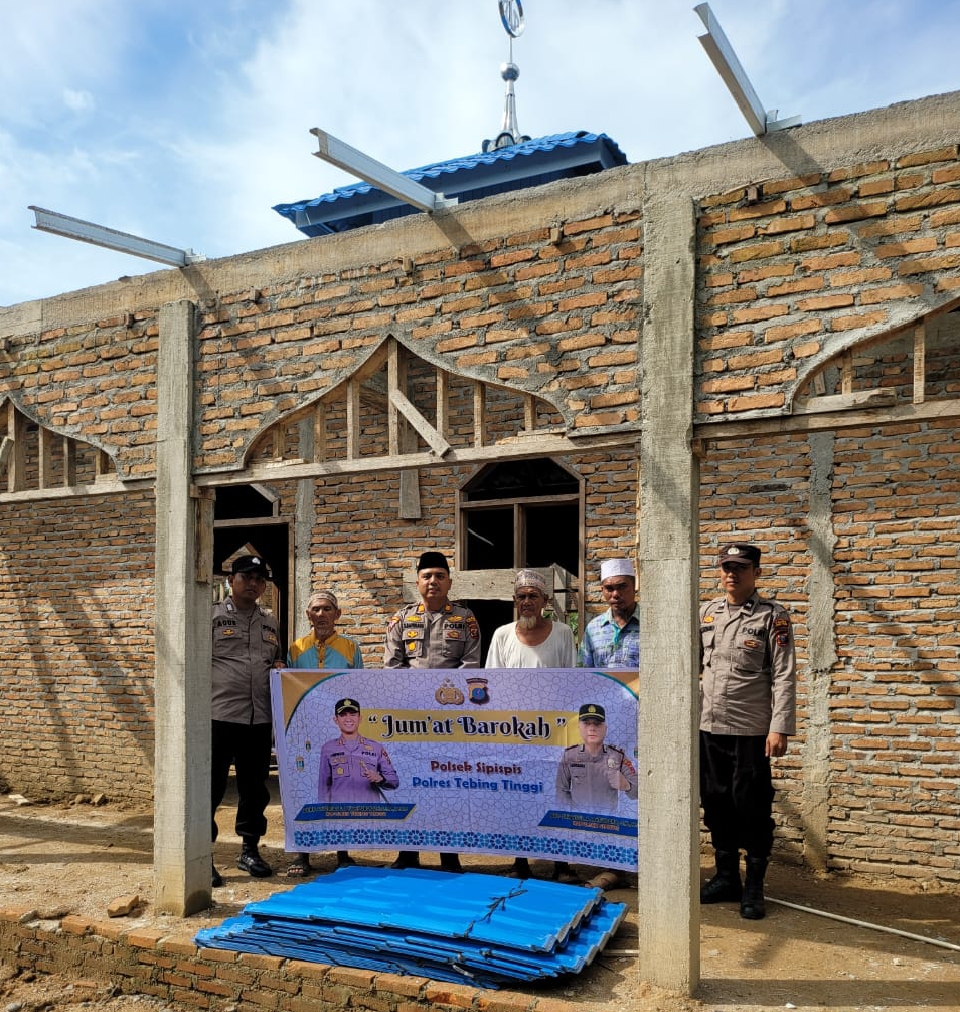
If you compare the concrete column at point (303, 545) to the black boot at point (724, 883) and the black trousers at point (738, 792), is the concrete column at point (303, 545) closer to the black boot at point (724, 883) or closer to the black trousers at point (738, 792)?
the black trousers at point (738, 792)

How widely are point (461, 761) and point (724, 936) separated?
5.41 ft

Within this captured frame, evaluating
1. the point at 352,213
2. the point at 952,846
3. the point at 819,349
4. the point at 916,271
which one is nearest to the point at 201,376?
the point at 819,349

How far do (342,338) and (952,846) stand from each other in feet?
15.9

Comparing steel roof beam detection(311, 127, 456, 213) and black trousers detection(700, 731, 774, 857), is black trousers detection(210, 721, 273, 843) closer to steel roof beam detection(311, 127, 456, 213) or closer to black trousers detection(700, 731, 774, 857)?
black trousers detection(700, 731, 774, 857)

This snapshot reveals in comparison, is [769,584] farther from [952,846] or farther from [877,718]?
[952,846]

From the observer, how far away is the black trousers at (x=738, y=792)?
5.38m

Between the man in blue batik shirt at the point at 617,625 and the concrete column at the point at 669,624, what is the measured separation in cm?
111

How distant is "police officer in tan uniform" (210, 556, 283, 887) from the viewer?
6.18 meters

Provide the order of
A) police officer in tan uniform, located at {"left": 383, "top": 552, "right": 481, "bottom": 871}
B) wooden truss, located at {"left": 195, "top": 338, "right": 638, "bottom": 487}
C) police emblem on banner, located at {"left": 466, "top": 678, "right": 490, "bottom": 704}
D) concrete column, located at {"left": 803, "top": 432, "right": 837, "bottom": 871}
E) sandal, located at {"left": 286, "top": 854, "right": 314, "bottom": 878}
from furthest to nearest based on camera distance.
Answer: concrete column, located at {"left": 803, "top": 432, "right": 837, "bottom": 871}, sandal, located at {"left": 286, "top": 854, "right": 314, "bottom": 878}, police officer in tan uniform, located at {"left": 383, "top": 552, "right": 481, "bottom": 871}, police emblem on banner, located at {"left": 466, "top": 678, "right": 490, "bottom": 704}, wooden truss, located at {"left": 195, "top": 338, "right": 638, "bottom": 487}

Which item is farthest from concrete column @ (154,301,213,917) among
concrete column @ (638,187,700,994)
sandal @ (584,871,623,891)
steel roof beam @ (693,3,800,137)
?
steel roof beam @ (693,3,800,137)

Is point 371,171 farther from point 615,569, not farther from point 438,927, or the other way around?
point 438,927

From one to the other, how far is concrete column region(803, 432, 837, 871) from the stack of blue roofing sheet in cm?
213

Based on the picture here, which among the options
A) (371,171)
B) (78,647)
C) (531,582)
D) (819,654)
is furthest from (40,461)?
(819,654)

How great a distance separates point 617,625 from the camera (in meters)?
5.68
